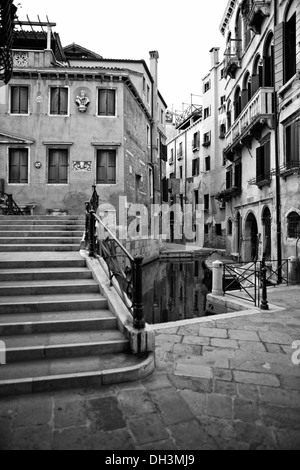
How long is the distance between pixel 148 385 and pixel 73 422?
105cm

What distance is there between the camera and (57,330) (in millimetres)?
4398

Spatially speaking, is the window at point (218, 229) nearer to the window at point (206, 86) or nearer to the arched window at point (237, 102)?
the arched window at point (237, 102)

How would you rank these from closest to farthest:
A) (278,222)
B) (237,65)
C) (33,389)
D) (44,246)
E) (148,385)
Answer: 1. (33,389)
2. (148,385)
3. (44,246)
4. (278,222)
5. (237,65)

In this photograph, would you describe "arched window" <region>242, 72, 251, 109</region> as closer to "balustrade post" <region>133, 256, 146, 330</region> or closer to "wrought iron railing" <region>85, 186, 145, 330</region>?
"wrought iron railing" <region>85, 186, 145, 330</region>

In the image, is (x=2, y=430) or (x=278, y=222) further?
(x=278, y=222)

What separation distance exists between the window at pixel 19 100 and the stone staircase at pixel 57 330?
13295mm

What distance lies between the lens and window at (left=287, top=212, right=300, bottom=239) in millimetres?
11508

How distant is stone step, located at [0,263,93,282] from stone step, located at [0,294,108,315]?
2.21 ft

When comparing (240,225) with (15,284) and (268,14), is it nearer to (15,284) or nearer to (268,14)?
(268,14)

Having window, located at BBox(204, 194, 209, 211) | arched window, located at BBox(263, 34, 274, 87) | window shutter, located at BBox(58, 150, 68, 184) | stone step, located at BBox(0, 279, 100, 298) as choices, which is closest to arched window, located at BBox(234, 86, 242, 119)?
arched window, located at BBox(263, 34, 274, 87)

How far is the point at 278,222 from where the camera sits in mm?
12695

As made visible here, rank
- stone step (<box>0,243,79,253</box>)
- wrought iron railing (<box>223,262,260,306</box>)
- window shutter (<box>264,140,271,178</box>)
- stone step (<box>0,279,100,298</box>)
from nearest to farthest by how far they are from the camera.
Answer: stone step (<box>0,279,100,298</box>) → stone step (<box>0,243,79,253</box>) → wrought iron railing (<box>223,262,260,306</box>) → window shutter (<box>264,140,271,178</box>)

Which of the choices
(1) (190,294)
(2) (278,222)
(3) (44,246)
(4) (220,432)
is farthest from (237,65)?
(4) (220,432)

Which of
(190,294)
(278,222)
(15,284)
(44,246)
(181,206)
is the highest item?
(181,206)
